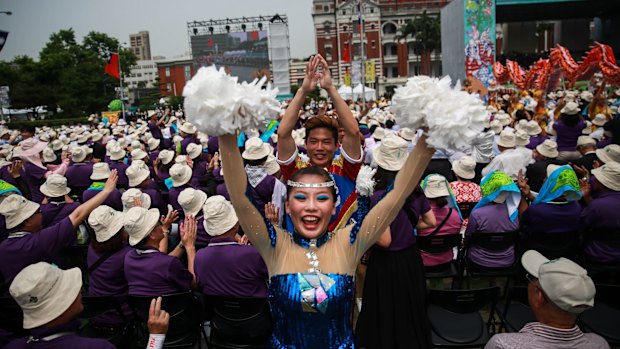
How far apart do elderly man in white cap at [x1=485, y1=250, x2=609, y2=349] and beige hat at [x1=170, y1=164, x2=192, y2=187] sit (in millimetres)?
4648

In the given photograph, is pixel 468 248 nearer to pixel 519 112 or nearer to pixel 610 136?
pixel 610 136

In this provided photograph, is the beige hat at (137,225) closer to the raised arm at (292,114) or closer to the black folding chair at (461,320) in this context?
the raised arm at (292,114)

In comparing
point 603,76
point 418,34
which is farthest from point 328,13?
point 603,76

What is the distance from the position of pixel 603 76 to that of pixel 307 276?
12.5 metres

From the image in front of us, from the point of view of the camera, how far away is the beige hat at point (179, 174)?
18.5ft

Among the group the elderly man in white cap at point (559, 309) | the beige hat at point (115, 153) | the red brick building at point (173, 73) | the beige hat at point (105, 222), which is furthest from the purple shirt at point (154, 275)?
the red brick building at point (173, 73)

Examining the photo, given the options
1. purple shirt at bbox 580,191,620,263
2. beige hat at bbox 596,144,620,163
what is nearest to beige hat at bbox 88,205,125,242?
purple shirt at bbox 580,191,620,263

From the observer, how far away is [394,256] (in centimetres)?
310

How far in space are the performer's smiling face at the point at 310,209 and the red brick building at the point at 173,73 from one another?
285ft

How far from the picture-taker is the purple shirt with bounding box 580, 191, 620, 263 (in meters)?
3.86

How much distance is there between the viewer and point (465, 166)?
16.4ft

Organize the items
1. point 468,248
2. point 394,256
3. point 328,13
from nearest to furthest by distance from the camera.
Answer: point 394,256, point 468,248, point 328,13

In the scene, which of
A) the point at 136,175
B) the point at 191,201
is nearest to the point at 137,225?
the point at 191,201

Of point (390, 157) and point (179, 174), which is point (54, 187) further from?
point (390, 157)
